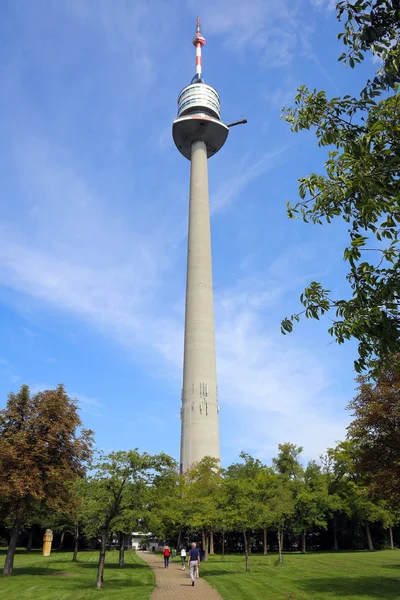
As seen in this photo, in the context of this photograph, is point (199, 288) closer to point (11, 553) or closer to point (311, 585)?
point (11, 553)

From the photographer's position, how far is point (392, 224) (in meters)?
9.10

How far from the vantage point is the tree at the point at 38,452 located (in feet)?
88.0

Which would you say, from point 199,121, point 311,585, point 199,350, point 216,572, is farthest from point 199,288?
point 311,585

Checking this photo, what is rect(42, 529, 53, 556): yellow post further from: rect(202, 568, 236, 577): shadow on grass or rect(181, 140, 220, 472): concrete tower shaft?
rect(202, 568, 236, 577): shadow on grass

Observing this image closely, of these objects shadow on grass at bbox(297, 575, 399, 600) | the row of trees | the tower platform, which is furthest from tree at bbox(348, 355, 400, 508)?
the tower platform

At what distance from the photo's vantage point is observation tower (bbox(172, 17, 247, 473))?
6788cm

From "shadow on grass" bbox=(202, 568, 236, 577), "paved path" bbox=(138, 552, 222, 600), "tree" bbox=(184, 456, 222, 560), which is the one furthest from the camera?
"tree" bbox=(184, 456, 222, 560)

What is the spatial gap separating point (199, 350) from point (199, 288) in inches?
398

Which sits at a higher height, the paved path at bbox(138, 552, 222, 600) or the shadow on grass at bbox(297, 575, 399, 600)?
the shadow on grass at bbox(297, 575, 399, 600)

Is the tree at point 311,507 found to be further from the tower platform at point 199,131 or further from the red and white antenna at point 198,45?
the red and white antenna at point 198,45

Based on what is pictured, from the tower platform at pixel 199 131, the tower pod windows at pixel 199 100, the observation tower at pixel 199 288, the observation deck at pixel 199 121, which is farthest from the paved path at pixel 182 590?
the tower pod windows at pixel 199 100

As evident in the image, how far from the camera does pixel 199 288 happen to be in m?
74.3

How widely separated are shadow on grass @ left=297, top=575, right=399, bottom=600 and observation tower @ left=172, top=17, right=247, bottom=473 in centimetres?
4312

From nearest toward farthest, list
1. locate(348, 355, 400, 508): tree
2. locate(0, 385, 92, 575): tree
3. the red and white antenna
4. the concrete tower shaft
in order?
locate(348, 355, 400, 508): tree, locate(0, 385, 92, 575): tree, the concrete tower shaft, the red and white antenna
